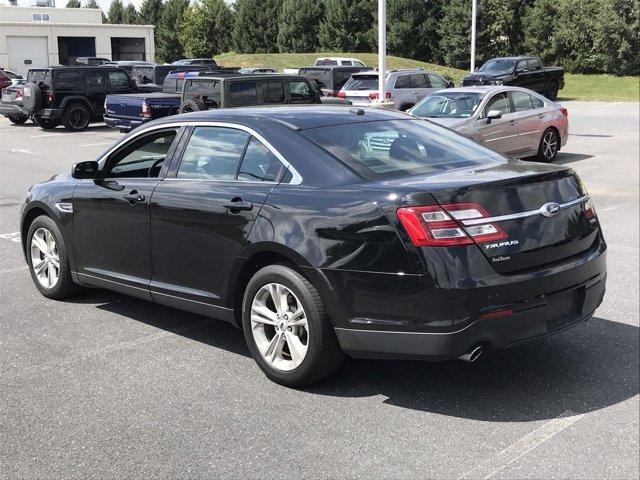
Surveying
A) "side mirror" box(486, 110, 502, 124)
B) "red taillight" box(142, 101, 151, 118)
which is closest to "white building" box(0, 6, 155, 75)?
"red taillight" box(142, 101, 151, 118)

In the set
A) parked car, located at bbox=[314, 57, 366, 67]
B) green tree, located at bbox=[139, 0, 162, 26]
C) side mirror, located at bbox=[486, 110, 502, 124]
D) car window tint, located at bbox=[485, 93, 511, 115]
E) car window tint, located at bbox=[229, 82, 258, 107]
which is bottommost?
side mirror, located at bbox=[486, 110, 502, 124]

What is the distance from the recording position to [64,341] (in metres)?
5.15

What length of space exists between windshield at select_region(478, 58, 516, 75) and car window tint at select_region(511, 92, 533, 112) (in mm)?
16938

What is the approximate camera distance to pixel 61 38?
6247 cm

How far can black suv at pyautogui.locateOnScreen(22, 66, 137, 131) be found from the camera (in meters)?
22.1

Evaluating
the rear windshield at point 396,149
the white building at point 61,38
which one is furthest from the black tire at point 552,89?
the white building at point 61,38

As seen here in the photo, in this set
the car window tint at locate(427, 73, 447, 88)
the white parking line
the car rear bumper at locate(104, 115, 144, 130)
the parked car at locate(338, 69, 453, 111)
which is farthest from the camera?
the car window tint at locate(427, 73, 447, 88)

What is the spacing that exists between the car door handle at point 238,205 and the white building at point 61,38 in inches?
2289

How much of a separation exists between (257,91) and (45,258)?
366 inches

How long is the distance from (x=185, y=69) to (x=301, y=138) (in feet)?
77.2

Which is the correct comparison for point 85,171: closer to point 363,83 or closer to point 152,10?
point 363,83

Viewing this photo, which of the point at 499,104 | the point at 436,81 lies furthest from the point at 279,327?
the point at 436,81

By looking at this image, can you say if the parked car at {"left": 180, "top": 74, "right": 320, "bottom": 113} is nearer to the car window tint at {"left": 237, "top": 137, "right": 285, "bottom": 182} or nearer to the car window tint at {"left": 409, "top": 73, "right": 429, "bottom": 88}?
the car window tint at {"left": 409, "top": 73, "right": 429, "bottom": 88}

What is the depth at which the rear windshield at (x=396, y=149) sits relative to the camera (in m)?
4.35
